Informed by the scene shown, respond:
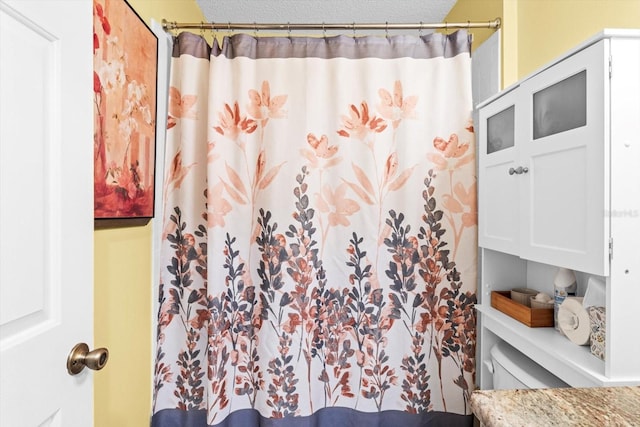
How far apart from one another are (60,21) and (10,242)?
1.45 ft

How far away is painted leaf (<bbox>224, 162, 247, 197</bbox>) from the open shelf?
1.20 meters

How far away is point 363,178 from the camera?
64.6 inches

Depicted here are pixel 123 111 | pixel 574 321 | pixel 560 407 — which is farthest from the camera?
pixel 123 111

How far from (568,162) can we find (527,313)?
584 mm

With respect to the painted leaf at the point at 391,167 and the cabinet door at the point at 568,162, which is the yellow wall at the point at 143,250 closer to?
the cabinet door at the point at 568,162

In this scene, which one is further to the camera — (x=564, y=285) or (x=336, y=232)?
(x=336, y=232)

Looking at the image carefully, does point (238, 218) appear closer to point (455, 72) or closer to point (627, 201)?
point (455, 72)

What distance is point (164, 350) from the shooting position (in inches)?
64.5

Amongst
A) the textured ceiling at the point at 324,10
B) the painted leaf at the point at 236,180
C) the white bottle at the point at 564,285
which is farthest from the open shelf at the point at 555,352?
the textured ceiling at the point at 324,10

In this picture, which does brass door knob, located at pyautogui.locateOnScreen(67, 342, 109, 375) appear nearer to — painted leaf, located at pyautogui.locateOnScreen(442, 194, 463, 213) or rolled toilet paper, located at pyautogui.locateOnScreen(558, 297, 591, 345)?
rolled toilet paper, located at pyautogui.locateOnScreen(558, 297, 591, 345)

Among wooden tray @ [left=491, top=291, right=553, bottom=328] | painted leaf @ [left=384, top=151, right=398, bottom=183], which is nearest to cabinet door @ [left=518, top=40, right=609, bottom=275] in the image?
wooden tray @ [left=491, top=291, right=553, bottom=328]

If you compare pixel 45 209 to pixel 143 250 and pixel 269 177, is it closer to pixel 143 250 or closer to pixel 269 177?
pixel 143 250

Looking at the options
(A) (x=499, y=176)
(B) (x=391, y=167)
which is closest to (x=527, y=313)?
(A) (x=499, y=176)

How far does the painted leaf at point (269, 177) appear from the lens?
1.63 metres
